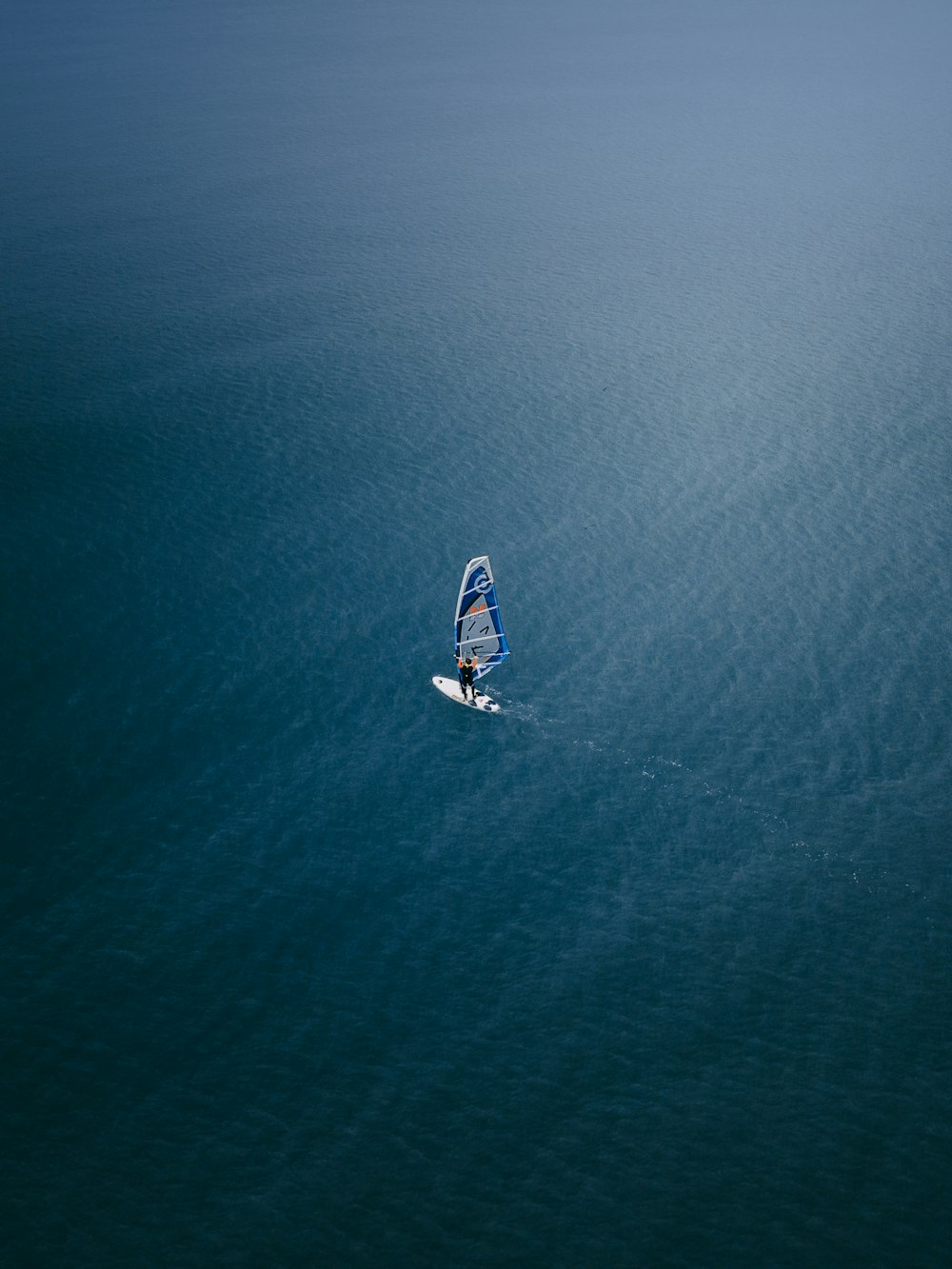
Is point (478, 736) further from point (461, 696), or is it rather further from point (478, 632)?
point (478, 632)

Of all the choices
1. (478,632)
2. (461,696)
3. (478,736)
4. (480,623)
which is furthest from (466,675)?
(480,623)

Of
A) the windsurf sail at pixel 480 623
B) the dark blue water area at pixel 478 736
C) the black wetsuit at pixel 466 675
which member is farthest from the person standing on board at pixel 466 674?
the dark blue water area at pixel 478 736

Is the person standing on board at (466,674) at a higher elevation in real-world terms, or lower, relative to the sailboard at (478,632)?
lower

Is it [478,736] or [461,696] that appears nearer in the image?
[478,736]

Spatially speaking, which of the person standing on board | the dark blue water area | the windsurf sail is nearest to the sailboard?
the windsurf sail

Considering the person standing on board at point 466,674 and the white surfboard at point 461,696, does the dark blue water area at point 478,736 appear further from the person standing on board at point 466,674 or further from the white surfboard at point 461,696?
the person standing on board at point 466,674
